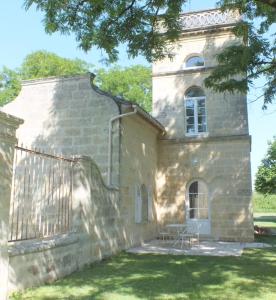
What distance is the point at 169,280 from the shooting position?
7043 mm

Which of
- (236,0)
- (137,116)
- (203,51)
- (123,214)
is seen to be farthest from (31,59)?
(236,0)

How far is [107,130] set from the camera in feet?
37.9

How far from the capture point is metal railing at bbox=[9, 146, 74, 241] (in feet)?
27.2

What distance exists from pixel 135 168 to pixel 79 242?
5.09 m

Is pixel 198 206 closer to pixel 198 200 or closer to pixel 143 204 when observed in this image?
pixel 198 200

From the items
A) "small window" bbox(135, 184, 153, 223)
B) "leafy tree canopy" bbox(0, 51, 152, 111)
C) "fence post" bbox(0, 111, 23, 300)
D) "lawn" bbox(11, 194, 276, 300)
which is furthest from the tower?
"leafy tree canopy" bbox(0, 51, 152, 111)

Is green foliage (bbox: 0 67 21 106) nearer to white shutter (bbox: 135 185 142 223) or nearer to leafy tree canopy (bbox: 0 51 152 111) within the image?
leafy tree canopy (bbox: 0 51 152 111)

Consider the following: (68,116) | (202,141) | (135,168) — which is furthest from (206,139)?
(68,116)

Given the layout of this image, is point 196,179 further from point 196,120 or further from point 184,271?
point 184,271

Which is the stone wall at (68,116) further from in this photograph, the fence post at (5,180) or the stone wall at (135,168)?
the fence post at (5,180)

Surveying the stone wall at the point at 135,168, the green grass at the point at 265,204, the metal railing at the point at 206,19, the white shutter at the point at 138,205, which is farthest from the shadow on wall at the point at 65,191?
the green grass at the point at 265,204

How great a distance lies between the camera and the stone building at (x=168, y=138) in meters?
11.8

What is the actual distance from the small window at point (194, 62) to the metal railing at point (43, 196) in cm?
853

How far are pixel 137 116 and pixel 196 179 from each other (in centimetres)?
440
